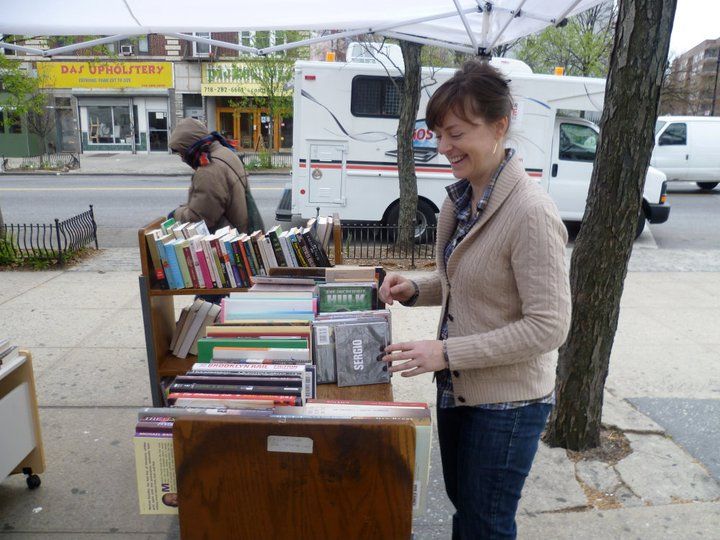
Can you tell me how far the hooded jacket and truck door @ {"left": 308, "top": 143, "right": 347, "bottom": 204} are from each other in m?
5.31

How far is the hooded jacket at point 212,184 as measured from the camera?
425 centimetres

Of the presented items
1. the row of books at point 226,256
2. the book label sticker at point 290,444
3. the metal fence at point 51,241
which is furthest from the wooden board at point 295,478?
the metal fence at point 51,241

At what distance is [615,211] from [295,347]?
1829 mm

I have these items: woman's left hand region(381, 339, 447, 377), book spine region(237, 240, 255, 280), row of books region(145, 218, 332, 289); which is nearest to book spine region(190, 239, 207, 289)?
row of books region(145, 218, 332, 289)

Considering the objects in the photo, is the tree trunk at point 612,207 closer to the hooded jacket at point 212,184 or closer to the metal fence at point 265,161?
the hooded jacket at point 212,184

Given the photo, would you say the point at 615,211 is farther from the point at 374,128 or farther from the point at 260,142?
the point at 260,142

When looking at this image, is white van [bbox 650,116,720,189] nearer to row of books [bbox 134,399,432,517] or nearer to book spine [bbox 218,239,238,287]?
book spine [bbox 218,239,238,287]

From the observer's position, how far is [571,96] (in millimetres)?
9539

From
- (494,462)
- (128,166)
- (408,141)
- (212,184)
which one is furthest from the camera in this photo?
(128,166)

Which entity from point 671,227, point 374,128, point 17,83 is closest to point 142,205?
point 374,128

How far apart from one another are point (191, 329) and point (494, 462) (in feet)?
8.40

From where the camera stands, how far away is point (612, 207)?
3115mm

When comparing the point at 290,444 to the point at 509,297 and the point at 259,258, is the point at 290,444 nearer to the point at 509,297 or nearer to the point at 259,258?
the point at 509,297

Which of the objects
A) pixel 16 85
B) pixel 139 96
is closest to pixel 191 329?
pixel 16 85
